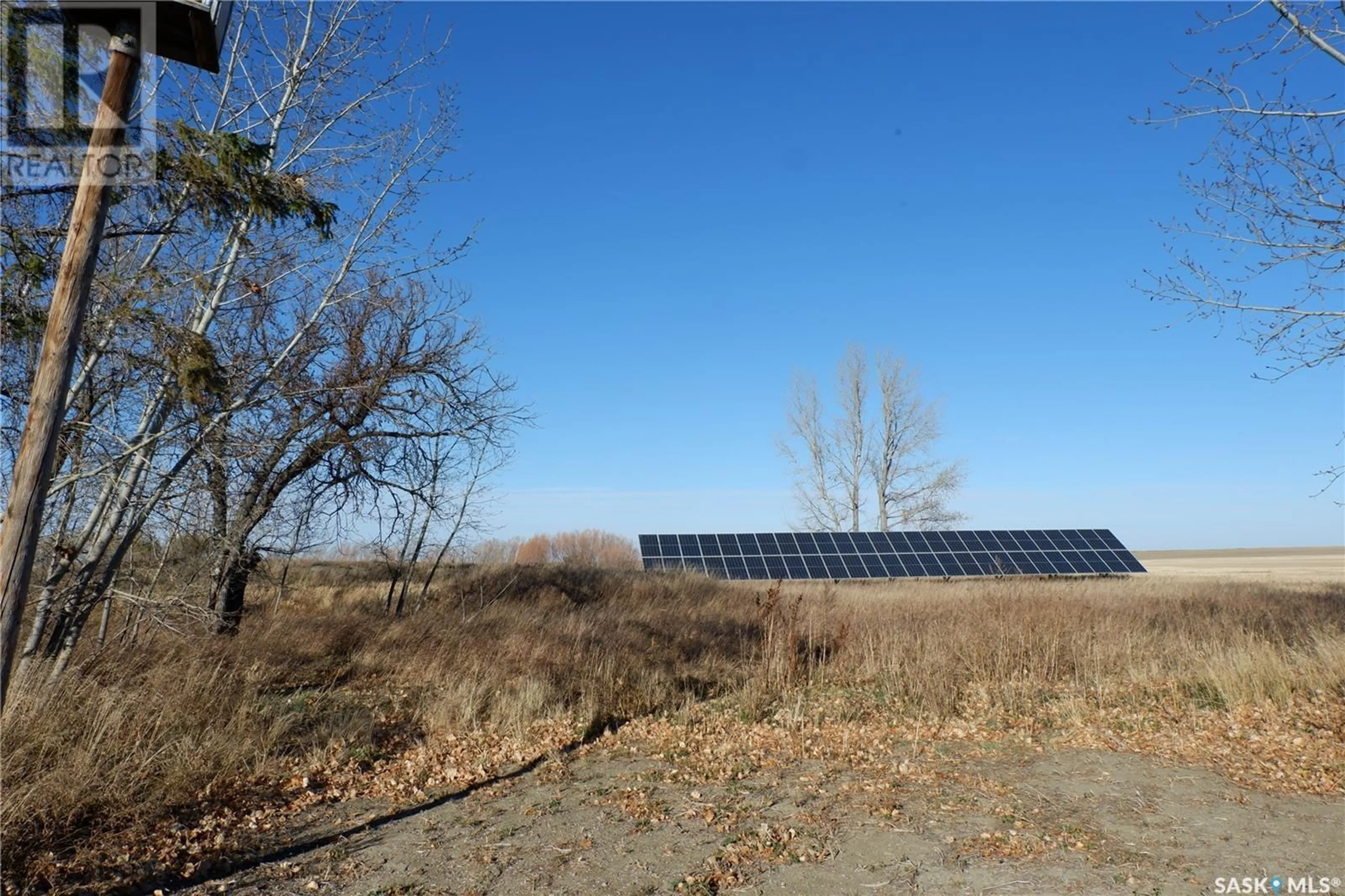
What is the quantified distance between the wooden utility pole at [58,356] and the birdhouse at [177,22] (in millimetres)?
115

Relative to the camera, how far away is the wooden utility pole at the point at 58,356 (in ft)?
12.4

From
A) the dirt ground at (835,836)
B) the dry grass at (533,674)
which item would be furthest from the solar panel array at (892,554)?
the dirt ground at (835,836)

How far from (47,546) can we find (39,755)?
279 centimetres

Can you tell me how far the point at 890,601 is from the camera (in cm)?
1667

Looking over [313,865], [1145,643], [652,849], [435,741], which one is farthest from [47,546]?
[1145,643]

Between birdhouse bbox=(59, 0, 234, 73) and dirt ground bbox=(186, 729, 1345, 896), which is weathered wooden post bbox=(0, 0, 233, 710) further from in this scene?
dirt ground bbox=(186, 729, 1345, 896)

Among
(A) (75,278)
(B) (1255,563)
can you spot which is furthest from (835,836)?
(B) (1255,563)

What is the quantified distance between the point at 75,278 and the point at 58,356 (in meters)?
0.41

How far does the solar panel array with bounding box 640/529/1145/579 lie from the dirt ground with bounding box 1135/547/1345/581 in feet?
10.2

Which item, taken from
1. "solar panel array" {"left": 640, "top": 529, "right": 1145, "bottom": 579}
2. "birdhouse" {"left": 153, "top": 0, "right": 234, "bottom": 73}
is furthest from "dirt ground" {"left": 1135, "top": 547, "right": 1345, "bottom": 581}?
"birdhouse" {"left": 153, "top": 0, "right": 234, "bottom": 73}

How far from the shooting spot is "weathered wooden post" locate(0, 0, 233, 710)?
12.5 ft

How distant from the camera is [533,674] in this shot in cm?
940

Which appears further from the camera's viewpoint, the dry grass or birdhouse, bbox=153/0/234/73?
the dry grass

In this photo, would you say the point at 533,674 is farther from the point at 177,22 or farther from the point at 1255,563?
the point at 1255,563
